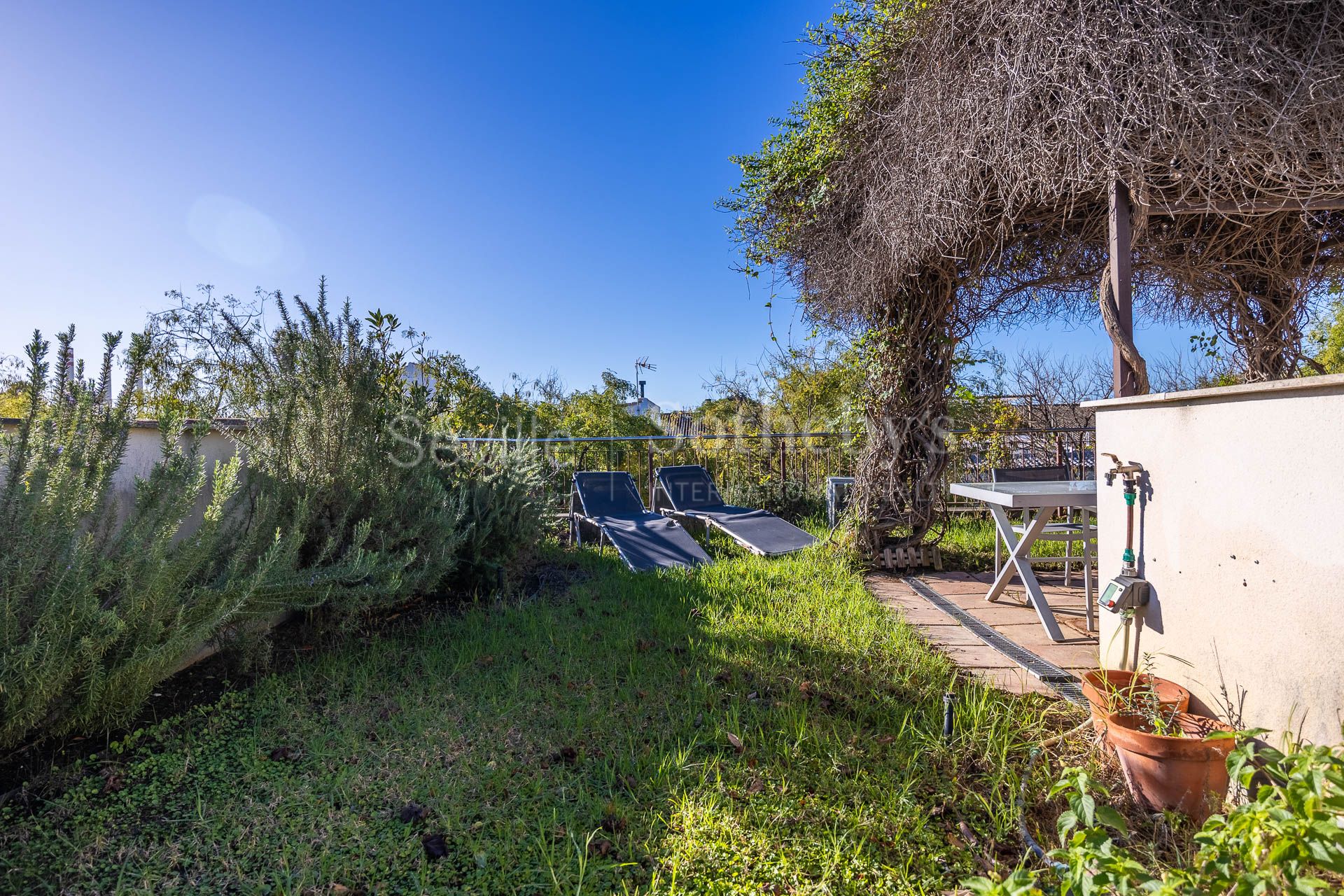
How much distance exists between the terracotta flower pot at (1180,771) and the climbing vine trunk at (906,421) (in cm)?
302

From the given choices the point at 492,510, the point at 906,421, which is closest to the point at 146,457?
the point at 492,510

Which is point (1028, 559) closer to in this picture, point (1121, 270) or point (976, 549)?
point (1121, 270)

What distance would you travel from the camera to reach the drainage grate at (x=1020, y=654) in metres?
2.48

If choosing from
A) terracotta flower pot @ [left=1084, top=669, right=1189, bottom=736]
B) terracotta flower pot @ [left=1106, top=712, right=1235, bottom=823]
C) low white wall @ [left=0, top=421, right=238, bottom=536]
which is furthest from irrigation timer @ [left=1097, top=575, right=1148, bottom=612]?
low white wall @ [left=0, top=421, right=238, bottom=536]

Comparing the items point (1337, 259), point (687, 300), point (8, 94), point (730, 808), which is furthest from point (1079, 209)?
point (687, 300)

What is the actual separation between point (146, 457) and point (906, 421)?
4723 millimetres

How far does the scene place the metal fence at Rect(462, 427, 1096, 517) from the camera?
272 inches

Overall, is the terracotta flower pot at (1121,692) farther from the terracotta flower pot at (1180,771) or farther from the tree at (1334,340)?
the tree at (1334,340)

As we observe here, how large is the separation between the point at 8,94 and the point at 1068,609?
7.57 metres

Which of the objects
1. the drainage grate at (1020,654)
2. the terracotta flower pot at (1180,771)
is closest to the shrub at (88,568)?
the terracotta flower pot at (1180,771)

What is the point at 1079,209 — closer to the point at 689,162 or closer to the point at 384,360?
the point at 384,360

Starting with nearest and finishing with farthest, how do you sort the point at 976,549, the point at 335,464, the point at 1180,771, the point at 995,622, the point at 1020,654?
the point at 1180,771, the point at 1020,654, the point at 335,464, the point at 995,622, the point at 976,549

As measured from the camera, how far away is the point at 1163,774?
1.66 metres

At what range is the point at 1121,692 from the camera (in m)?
1.96
